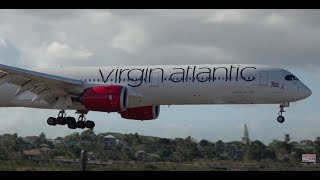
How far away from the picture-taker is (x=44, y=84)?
37.8 meters

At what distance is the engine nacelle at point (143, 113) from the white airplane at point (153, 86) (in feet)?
6.80

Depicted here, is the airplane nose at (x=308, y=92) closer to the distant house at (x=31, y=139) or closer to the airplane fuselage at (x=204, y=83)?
the airplane fuselage at (x=204, y=83)

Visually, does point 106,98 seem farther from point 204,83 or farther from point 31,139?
point 31,139

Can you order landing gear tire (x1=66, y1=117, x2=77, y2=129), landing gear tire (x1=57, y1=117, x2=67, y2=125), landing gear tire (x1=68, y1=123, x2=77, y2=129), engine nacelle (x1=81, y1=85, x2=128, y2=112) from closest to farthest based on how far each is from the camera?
engine nacelle (x1=81, y1=85, x2=128, y2=112)
landing gear tire (x1=57, y1=117, x2=67, y2=125)
landing gear tire (x1=66, y1=117, x2=77, y2=129)
landing gear tire (x1=68, y1=123, x2=77, y2=129)

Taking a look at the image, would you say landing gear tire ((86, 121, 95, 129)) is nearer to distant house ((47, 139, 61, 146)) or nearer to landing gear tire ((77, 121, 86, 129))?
landing gear tire ((77, 121, 86, 129))

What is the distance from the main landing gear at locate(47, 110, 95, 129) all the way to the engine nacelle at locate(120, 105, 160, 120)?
3495 mm

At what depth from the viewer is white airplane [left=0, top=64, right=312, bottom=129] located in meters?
36.4

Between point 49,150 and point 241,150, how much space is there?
13672 mm

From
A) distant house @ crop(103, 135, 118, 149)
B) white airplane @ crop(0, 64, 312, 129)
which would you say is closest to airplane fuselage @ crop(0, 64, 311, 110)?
white airplane @ crop(0, 64, 312, 129)

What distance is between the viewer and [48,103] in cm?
4025

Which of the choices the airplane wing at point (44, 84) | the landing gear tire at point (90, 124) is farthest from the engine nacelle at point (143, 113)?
the airplane wing at point (44, 84)

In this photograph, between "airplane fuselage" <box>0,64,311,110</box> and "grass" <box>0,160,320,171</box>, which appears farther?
"airplane fuselage" <box>0,64,311,110</box>

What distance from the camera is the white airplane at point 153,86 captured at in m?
36.4
